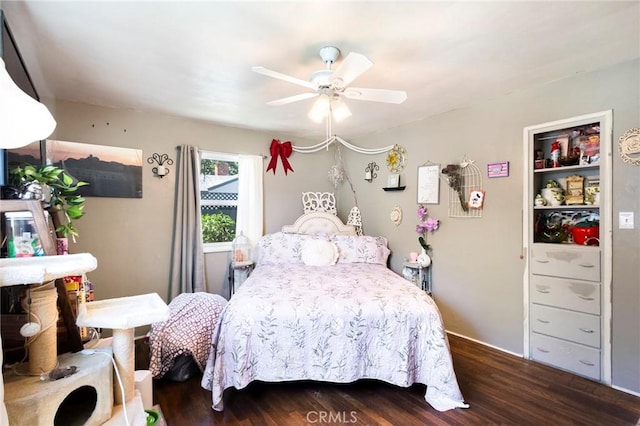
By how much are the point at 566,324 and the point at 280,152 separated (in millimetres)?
3567

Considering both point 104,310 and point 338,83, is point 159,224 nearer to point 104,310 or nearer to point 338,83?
point 104,310

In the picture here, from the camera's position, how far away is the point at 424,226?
138 inches

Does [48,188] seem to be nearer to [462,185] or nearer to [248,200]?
[248,200]

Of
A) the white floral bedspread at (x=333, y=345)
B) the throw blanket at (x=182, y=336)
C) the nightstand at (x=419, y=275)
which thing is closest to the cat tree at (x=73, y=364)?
the white floral bedspread at (x=333, y=345)

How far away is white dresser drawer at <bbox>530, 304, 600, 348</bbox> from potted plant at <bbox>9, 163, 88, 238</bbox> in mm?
3420

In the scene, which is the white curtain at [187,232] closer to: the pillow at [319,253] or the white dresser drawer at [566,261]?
the pillow at [319,253]

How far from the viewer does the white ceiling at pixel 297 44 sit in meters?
1.62

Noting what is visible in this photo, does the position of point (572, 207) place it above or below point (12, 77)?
below

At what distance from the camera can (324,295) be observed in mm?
2336

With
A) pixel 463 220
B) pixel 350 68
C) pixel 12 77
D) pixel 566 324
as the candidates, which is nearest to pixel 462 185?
pixel 463 220

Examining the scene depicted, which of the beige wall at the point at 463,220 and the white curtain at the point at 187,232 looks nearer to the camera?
the beige wall at the point at 463,220

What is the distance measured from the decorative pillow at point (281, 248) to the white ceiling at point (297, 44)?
160 centimetres

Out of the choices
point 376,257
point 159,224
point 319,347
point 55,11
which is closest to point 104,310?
point 319,347

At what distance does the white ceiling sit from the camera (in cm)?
162
